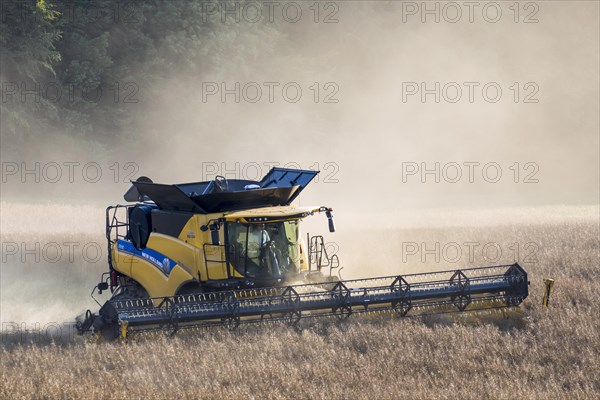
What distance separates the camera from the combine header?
13156 mm

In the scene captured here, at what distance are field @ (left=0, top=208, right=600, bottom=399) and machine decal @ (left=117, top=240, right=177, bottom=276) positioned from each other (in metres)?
1.63

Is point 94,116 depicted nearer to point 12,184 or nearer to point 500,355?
point 12,184

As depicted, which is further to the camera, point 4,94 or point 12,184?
point 12,184

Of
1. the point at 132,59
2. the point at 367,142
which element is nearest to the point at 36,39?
the point at 132,59

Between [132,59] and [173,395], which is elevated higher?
[132,59]

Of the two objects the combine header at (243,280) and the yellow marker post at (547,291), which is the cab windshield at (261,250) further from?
the yellow marker post at (547,291)

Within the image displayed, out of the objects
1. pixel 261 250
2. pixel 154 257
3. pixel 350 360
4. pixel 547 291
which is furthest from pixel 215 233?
pixel 547 291

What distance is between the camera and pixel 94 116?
4266 cm

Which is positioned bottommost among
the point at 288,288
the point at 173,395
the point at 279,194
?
the point at 173,395

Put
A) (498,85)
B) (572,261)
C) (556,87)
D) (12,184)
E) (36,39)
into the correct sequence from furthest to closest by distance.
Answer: (556,87)
(498,85)
(12,184)
(36,39)
(572,261)

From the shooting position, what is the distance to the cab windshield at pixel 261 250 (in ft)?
46.1

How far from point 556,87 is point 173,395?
58613mm

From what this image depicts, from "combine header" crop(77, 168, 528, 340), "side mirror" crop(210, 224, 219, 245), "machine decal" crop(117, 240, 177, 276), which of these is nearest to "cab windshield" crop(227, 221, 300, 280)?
"combine header" crop(77, 168, 528, 340)

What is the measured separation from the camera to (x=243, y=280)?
14.0 meters
